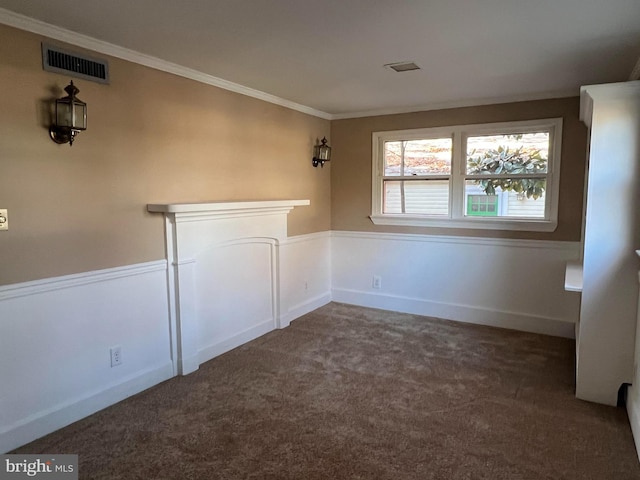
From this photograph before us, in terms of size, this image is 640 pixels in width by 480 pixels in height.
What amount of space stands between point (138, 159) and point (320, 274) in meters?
2.72

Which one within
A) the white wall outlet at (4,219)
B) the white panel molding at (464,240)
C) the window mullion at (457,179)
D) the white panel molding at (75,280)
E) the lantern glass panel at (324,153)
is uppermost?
the lantern glass panel at (324,153)

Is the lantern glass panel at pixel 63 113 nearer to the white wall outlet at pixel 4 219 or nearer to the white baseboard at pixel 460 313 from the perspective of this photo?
the white wall outlet at pixel 4 219

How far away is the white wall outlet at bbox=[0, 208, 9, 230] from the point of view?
2277mm

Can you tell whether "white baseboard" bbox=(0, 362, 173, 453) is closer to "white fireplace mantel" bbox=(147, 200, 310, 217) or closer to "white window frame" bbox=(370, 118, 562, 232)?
"white fireplace mantel" bbox=(147, 200, 310, 217)

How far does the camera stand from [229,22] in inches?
93.4

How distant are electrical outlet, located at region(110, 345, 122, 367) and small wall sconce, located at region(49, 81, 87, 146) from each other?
137 cm

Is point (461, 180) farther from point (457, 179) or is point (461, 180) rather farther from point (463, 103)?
point (463, 103)

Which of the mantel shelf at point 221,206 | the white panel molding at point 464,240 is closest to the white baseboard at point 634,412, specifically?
the white panel molding at point 464,240

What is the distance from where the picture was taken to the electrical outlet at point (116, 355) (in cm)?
285

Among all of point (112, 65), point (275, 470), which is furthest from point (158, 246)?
point (275, 470)

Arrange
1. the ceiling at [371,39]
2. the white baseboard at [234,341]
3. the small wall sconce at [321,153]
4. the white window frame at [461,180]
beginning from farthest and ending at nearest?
the small wall sconce at [321,153] < the white window frame at [461,180] < the white baseboard at [234,341] < the ceiling at [371,39]

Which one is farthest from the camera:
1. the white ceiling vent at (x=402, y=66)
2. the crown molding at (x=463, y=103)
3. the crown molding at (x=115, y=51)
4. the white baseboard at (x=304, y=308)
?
the white baseboard at (x=304, y=308)

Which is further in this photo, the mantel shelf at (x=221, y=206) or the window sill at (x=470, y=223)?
the window sill at (x=470, y=223)

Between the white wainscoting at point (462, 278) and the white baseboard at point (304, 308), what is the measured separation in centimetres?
20
